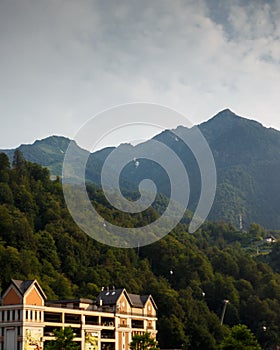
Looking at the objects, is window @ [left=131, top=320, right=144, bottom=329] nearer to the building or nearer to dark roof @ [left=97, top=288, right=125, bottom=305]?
the building

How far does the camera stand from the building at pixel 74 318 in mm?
72875

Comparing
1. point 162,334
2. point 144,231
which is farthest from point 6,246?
point 144,231

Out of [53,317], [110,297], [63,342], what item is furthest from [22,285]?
[110,297]

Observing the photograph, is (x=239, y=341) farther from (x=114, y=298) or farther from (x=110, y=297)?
(x=110, y=297)

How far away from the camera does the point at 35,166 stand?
156125 millimetres

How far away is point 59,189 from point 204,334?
57.7m

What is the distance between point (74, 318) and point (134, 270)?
5394 cm

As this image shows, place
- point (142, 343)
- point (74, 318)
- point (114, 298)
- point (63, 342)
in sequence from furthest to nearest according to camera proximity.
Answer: point (114, 298), point (74, 318), point (142, 343), point (63, 342)

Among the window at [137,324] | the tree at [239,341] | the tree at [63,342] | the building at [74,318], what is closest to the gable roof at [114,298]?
the building at [74,318]

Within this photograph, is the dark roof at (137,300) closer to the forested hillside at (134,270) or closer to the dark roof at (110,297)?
the dark roof at (110,297)

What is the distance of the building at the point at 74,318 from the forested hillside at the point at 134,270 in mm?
15167

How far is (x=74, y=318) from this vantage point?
81.6m

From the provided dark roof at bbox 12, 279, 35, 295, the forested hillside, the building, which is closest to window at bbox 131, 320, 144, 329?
the building

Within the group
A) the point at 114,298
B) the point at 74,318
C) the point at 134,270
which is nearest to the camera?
the point at 74,318
